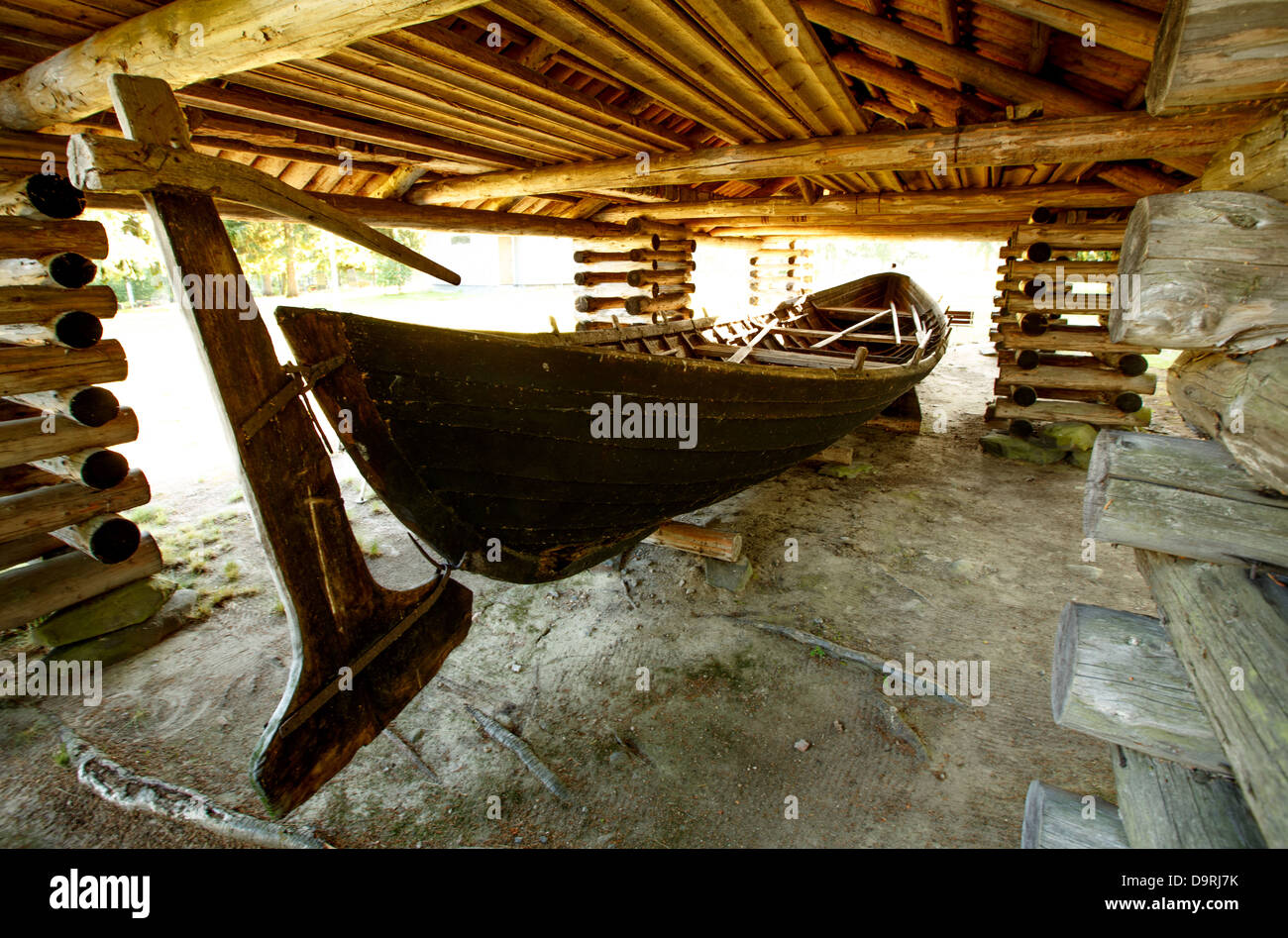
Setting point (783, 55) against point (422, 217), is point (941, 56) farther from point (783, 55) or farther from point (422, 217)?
point (422, 217)

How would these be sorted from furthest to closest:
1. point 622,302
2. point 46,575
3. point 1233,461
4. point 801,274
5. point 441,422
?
1. point 801,274
2. point 622,302
3. point 46,575
4. point 441,422
5. point 1233,461

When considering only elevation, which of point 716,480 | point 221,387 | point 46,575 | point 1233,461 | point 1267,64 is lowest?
point 46,575

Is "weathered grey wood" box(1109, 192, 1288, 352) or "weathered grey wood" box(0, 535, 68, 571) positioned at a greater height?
"weathered grey wood" box(1109, 192, 1288, 352)

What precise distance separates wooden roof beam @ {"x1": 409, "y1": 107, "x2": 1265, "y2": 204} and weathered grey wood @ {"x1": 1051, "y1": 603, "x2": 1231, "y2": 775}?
7.05 feet

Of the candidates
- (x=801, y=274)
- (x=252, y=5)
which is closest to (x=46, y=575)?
(x=252, y=5)

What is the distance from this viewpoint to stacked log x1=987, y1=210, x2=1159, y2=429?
21.4 feet

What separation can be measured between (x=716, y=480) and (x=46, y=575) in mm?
4269

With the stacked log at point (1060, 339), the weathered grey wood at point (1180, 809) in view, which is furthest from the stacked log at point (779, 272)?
the weathered grey wood at point (1180, 809)

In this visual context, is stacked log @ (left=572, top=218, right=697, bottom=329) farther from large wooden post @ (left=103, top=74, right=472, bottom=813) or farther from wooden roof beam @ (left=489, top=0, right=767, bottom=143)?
large wooden post @ (left=103, top=74, right=472, bottom=813)

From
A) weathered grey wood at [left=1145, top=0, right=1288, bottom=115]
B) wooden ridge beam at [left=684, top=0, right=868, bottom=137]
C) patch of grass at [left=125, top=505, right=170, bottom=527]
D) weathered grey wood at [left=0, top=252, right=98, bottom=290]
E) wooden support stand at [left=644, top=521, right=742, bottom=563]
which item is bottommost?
patch of grass at [left=125, top=505, right=170, bottom=527]

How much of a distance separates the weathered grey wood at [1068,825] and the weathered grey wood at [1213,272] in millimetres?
1520

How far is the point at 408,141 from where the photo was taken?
4.53 metres

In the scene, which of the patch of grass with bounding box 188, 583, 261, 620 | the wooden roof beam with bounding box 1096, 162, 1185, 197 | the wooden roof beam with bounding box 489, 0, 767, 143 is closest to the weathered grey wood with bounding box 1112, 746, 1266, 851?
the wooden roof beam with bounding box 489, 0, 767, 143
